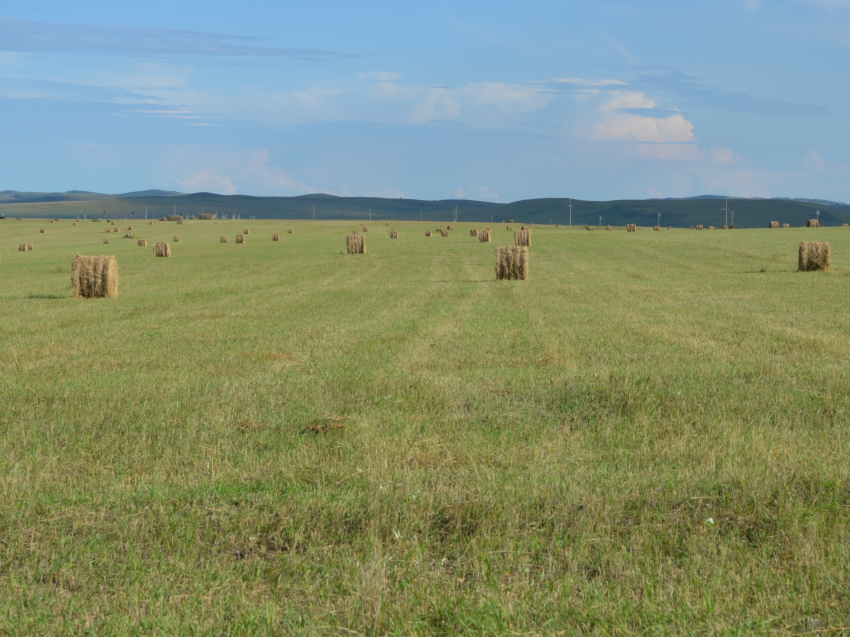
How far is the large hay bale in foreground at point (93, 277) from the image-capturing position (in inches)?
1086

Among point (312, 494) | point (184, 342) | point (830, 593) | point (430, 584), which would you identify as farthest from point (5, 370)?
point (830, 593)

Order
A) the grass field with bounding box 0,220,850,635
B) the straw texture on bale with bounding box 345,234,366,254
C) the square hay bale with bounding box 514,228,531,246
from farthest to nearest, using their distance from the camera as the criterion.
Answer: the square hay bale with bounding box 514,228,531,246 < the straw texture on bale with bounding box 345,234,366,254 < the grass field with bounding box 0,220,850,635

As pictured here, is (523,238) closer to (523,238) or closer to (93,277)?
(523,238)

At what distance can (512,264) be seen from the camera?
3284 centimetres

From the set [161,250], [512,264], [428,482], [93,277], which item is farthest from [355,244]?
[428,482]

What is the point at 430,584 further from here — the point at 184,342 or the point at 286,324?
the point at 286,324

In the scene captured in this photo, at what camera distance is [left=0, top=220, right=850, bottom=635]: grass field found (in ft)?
16.7

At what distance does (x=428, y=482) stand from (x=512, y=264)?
1027 inches

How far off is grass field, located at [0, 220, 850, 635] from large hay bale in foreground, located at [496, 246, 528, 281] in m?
15.8

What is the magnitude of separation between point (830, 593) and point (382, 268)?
120 feet

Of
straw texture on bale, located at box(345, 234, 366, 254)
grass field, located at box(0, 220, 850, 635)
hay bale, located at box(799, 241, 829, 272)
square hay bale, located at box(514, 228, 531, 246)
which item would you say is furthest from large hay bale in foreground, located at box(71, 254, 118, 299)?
square hay bale, located at box(514, 228, 531, 246)

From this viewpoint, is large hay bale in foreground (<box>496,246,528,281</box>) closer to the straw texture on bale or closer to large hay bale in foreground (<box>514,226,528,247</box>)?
the straw texture on bale

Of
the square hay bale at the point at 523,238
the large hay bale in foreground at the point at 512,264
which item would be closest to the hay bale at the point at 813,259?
the large hay bale in foreground at the point at 512,264

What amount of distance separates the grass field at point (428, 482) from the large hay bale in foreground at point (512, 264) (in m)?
15.8
